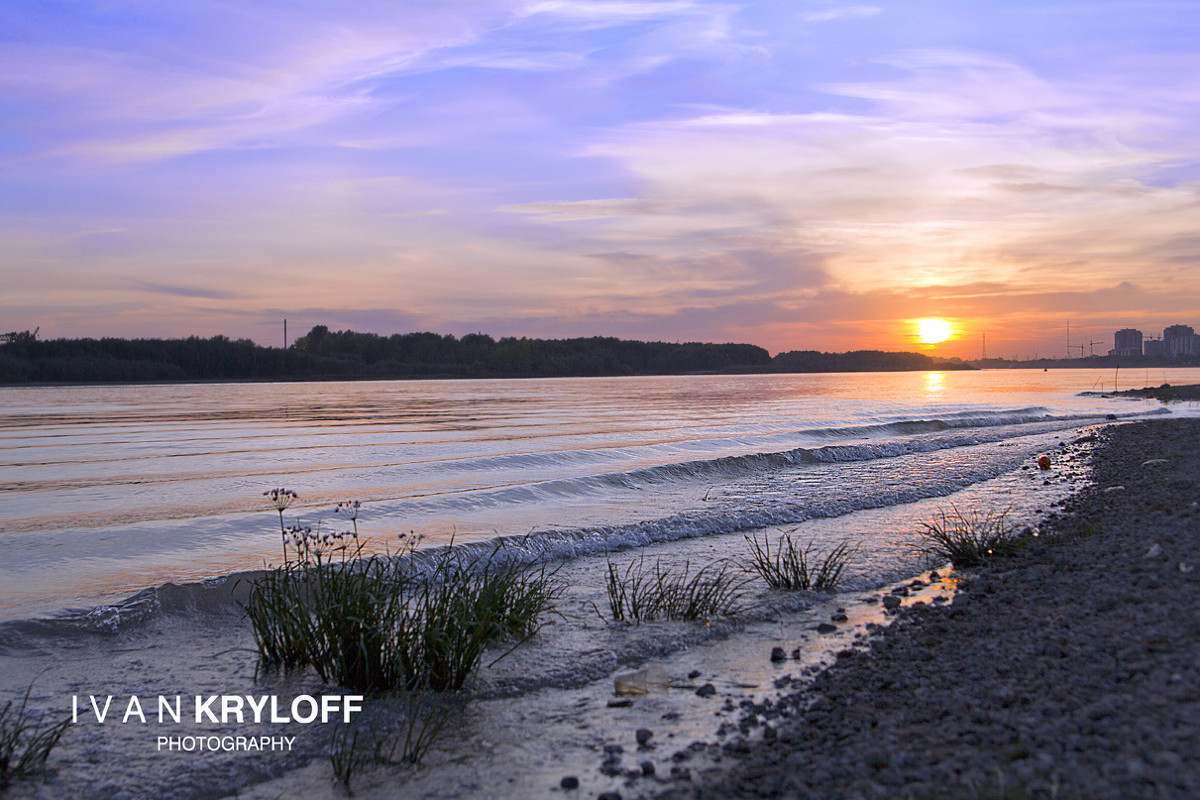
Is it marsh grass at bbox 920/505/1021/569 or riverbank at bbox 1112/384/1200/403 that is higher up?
riverbank at bbox 1112/384/1200/403

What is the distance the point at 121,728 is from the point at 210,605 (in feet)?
9.72

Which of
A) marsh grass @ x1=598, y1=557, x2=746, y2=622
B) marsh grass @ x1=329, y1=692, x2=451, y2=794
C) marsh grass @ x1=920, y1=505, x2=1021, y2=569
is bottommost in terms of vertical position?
marsh grass @ x1=329, y1=692, x2=451, y2=794

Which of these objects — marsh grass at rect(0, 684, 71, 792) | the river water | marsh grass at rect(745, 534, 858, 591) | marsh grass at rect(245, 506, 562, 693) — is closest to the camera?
marsh grass at rect(0, 684, 71, 792)

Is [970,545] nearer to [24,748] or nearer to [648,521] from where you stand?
[648,521]

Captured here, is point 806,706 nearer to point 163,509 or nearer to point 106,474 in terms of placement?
point 163,509

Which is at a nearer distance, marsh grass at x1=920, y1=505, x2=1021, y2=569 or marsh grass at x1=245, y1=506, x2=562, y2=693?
marsh grass at x1=245, y1=506, x2=562, y2=693

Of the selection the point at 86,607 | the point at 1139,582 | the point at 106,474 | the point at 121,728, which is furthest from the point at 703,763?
the point at 106,474

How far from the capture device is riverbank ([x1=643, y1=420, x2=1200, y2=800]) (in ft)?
9.93

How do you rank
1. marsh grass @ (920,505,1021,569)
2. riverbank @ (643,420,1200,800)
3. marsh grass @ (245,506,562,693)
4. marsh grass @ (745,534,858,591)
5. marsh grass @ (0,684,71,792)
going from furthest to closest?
marsh grass @ (920,505,1021,569)
marsh grass @ (745,534,858,591)
marsh grass @ (245,506,562,693)
marsh grass @ (0,684,71,792)
riverbank @ (643,420,1200,800)

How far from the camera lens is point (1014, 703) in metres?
3.90

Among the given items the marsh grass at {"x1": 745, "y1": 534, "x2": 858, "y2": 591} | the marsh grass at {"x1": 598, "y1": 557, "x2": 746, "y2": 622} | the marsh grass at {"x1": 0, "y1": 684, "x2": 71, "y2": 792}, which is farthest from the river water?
the marsh grass at {"x1": 745, "y1": 534, "x2": 858, "y2": 591}

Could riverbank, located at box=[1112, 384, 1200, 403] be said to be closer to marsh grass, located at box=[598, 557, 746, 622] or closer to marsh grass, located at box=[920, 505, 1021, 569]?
marsh grass, located at box=[920, 505, 1021, 569]

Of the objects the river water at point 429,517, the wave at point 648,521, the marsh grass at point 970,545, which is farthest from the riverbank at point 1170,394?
the marsh grass at point 970,545

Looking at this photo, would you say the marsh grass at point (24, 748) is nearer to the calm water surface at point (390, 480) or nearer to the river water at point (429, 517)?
the river water at point (429, 517)
